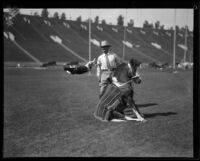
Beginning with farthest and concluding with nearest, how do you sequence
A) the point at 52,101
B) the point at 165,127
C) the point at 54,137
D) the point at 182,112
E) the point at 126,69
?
the point at 52,101, the point at 182,112, the point at 126,69, the point at 165,127, the point at 54,137

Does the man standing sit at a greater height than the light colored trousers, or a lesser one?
greater

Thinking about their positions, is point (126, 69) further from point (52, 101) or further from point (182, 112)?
point (52, 101)

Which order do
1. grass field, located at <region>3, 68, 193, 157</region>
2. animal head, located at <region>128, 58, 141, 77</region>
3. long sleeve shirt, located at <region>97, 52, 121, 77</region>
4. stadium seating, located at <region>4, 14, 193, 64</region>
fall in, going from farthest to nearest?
stadium seating, located at <region>4, 14, 193, 64</region>, long sleeve shirt, located at <region>97, 52, 121, 77</region>, animal head, located at <region>128, 58, 141, 77</region>, grass field, located at <region>3, 68, 193, 157</region>

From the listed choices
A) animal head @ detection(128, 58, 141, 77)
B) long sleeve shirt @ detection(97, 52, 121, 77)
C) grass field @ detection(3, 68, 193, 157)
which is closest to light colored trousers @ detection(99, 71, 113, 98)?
long sleeve shirt @ detection(97, 52, 121, 77)

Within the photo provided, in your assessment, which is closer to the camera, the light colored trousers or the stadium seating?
the light colored trousers

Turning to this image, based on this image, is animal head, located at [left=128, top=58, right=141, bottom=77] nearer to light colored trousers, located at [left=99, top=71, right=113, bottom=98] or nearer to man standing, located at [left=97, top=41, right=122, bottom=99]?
man standing, located at [left=97, top=41, right=122, bottom=99]

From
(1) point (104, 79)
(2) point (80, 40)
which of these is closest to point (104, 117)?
(1) point (104, 79)

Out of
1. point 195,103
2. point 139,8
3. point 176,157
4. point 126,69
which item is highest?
point 139,8

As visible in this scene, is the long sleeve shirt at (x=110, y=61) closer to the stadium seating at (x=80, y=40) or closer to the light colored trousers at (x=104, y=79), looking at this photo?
the light colored trousers at (x=104, y=79)

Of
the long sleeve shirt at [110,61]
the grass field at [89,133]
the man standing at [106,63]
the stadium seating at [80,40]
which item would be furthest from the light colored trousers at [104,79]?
the stadium seating at [80,40]

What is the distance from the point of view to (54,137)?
19.4 feet

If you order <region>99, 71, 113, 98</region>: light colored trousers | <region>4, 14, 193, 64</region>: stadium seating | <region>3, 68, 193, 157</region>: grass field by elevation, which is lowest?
<region>3, 68, 193, 157</region>: grass field

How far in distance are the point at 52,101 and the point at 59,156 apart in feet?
15.2

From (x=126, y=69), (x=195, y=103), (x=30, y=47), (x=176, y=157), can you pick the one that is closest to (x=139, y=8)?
(x=126, y=69)
